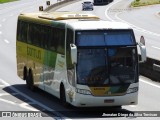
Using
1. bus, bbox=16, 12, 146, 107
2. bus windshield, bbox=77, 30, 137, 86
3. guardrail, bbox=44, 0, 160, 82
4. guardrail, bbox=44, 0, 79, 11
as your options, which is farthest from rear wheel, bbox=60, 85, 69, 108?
guardrail, bbox=44, 0, 79, 11

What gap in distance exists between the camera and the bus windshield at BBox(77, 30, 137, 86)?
61.0 ft

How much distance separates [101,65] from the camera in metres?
18.7

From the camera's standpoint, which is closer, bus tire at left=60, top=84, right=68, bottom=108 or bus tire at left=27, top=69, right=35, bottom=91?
bus tire at left=60, top=84, right=68, bottom=108

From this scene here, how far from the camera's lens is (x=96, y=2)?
111 m

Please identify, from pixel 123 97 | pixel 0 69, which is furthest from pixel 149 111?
pixel 0 69

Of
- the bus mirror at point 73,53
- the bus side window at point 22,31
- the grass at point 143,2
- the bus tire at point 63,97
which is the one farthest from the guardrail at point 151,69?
the grass at point 143,2

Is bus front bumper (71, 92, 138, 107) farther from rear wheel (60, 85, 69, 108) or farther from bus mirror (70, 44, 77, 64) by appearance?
rear wheel (60, 85, 69, 108)

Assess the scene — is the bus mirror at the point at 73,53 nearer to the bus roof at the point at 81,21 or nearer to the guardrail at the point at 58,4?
the bus roof at the point at 81,21

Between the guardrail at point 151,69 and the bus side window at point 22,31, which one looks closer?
the bus side window at point 22,31

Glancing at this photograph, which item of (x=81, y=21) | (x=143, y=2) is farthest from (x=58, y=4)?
(x=81, y=21)

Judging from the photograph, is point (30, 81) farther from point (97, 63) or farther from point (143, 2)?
point (143, 2)

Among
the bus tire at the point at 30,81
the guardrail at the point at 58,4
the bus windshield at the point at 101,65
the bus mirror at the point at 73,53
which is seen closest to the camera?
the bus mirror at the point at 73,53

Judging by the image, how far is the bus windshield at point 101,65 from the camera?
18594mm

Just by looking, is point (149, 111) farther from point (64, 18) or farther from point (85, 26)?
point (64, 18)
